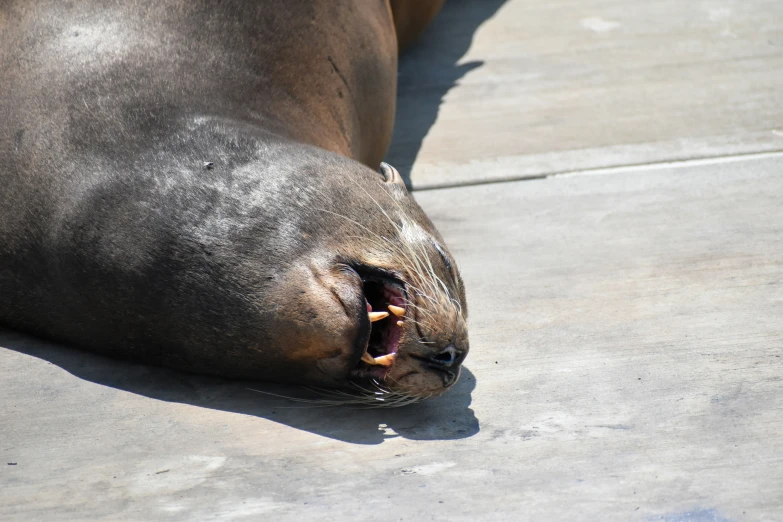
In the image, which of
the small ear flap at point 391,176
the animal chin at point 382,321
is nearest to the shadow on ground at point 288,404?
the animal chin at point 382,321

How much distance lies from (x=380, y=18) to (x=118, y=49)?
151cm

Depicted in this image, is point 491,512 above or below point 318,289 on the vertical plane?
below

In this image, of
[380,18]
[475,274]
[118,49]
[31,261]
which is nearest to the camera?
[31,261]

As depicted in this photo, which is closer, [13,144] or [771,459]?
[771,459]

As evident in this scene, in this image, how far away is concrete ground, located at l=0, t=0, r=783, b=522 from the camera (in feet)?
8.29

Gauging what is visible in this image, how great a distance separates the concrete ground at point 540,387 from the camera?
8.29 feet

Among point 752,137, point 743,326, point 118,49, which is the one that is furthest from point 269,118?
point 752,137

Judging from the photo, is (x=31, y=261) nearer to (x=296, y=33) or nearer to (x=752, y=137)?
(x=296, y=33)

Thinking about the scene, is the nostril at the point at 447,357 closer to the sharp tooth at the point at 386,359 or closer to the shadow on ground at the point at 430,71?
the sharp tooth at the point at 386,359

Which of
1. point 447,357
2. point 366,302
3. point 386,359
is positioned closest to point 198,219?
point 366,302

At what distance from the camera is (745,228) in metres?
3.97

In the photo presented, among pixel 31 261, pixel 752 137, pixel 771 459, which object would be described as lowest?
pixel 752 137

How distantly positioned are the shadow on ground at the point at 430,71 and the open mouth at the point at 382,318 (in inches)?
71.8

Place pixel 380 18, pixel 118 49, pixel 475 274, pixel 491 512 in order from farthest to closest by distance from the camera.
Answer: pixel 380 18 < pixel 475 274 < pixel 118 49 < pixel 491 512
